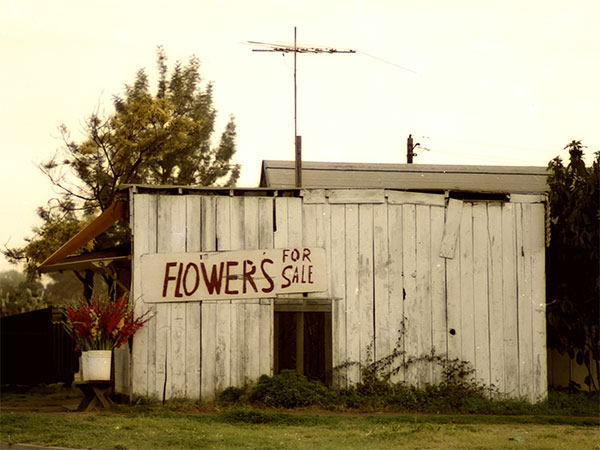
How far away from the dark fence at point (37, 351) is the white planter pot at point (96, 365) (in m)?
8.04

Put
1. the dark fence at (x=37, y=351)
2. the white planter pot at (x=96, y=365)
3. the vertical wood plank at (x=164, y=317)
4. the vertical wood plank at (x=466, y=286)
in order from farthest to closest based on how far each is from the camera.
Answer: the dark fence at (x=37, y=351) < the vertical wood plank at (x=466, y=286) < the vertical wood plank at (x=164, y=317) < the white planter pot at (x=96, y=365)

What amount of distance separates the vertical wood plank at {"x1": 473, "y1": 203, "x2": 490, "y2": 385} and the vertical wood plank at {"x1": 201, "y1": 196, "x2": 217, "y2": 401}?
4.68 metres

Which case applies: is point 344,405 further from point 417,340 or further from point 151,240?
point 151,240

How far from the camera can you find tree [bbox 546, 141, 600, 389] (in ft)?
62.1

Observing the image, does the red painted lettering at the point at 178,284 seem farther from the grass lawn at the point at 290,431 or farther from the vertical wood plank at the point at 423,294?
the vertical wood plank at the point at 423,294

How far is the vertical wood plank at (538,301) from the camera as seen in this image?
1772 centimetres

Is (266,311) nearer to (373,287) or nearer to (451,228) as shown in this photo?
(373,287)

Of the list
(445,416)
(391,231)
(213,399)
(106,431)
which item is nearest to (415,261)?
(391,231)

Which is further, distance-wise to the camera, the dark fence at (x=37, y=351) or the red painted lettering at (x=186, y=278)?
the dark fence at (x=37, y=351)

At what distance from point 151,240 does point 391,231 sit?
13.9 feet

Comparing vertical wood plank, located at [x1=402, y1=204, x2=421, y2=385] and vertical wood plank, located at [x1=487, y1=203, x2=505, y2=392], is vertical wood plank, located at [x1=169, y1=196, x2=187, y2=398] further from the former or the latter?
vertical wood plank, located at [x1=487, y1=203, x2=505, y2=392]

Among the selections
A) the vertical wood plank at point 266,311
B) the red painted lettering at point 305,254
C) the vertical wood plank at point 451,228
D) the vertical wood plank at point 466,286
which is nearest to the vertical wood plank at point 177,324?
the vertical wood plank at point 266,311

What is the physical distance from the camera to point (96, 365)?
1579 cm

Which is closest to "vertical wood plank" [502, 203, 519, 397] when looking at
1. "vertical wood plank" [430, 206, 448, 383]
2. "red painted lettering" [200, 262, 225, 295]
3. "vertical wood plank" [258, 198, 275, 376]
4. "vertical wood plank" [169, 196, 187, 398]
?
"vertical wood plank" [430, 206, 448, 383]
